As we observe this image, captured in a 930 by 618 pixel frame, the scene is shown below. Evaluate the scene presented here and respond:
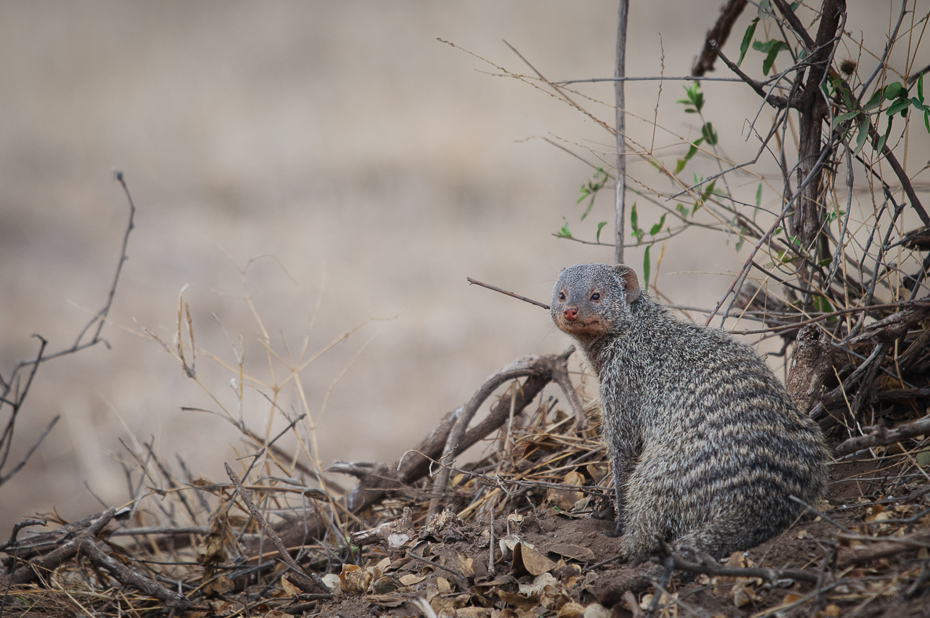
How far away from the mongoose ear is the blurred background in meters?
5.18

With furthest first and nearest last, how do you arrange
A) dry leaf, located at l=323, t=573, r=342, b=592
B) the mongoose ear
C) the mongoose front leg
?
the mongoose ear
the mongoose front leg
dry leaf, located at l=323, t=573, r=342, b=592

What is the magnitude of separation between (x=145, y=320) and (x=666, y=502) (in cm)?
829

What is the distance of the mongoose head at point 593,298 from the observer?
2738 millimetres

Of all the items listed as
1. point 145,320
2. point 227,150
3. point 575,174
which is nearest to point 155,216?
point 227,150

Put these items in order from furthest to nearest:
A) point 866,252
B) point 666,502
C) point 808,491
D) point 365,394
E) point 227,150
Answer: point 227,150 → point 365,394 → point 866,252 → point 666,502 → point 808,491

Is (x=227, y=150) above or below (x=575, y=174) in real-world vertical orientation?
above

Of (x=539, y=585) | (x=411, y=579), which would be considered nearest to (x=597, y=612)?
(x=539, y=585)

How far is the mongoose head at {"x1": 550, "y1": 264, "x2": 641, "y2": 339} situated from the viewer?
2.74m

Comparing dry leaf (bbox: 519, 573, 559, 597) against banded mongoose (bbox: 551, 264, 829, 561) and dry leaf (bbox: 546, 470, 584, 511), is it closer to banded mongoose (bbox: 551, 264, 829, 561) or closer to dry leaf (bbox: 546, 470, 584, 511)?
banded mongoose (bbox: 551, 264, 829, 561)

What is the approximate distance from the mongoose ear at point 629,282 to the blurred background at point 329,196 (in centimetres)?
518

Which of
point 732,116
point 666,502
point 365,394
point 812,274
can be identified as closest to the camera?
point 666,502

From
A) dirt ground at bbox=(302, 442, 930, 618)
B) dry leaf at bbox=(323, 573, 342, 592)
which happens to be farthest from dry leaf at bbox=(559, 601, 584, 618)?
dry leaf at bbox=(323, 573, 342, 592)

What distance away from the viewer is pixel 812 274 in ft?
8.80

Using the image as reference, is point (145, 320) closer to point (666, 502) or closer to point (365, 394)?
point (365, 394)
